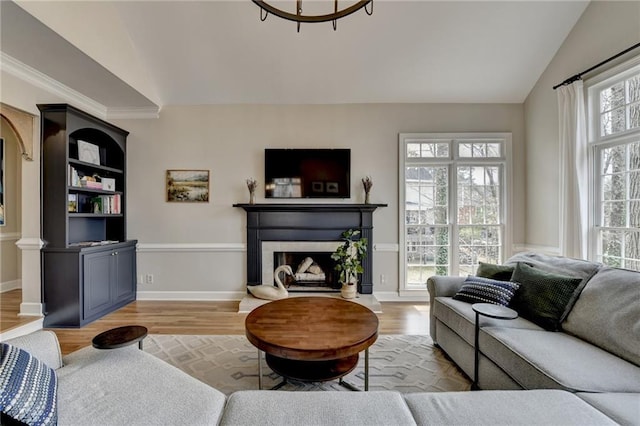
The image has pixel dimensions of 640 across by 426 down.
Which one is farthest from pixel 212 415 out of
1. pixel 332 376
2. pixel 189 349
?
pixel 189 349

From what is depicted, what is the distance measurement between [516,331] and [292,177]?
10.1ft

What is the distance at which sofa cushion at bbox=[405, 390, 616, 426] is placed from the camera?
1.04 meters

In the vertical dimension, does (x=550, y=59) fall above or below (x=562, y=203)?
above

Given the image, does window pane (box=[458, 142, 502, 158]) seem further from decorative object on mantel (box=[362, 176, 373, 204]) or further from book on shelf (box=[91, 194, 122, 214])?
book on shelf (box=[91, 194, 122, 214])

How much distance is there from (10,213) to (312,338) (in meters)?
5.67

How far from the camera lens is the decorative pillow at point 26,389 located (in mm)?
977

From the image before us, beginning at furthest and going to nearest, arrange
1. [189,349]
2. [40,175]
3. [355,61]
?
[355,61] < [40,175] < [189,349]

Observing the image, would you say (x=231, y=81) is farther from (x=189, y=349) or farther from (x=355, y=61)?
(x=189, y=349)

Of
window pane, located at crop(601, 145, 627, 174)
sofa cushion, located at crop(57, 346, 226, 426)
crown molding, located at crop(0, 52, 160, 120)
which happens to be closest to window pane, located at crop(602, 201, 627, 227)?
window pane, located at crop(601, 145, 627, 174)

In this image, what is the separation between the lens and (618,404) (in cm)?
117

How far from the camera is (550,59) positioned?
354 centimetres

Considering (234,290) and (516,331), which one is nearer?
(516,331)

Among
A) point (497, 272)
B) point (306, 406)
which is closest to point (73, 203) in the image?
point (306, 406)

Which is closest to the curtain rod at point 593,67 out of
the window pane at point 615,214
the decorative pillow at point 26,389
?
the window pane at point 615,214
